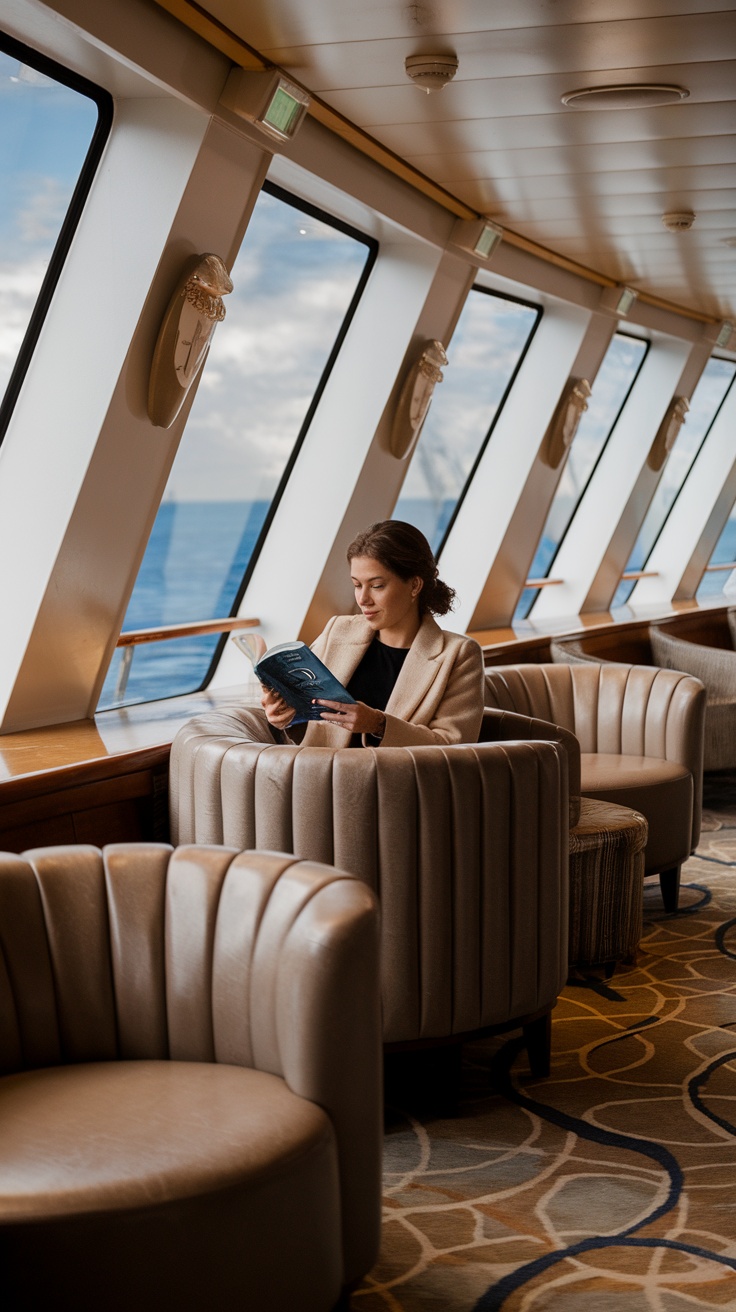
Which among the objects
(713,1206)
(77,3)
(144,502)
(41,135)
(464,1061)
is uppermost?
(77,3)

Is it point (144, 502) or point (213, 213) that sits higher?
point (213, 213)

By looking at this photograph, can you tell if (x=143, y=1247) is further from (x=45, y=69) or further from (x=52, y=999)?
(x=45, y=69)

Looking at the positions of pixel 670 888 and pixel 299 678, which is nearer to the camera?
pixel 299 678

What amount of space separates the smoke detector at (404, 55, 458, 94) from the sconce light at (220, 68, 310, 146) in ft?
1.25

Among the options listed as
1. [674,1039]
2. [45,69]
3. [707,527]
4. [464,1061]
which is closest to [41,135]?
[45,69]

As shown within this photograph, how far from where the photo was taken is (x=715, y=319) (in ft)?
28.6

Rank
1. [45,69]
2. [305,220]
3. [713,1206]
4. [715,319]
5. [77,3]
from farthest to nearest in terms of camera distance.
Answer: [715,319]
[305,220]
[45,69]
[77,3]
[713,1206]

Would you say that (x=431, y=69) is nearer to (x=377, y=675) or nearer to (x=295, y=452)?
(x=377, y=675)

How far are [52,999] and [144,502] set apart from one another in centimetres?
206

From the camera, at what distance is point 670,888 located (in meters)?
5.02

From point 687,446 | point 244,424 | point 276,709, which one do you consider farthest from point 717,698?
point 276,709

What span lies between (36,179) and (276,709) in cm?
174

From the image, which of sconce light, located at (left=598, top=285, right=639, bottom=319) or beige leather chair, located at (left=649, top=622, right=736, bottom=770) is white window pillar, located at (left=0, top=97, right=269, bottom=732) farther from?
beige leather chair, located at (left=649, top=622, right=736, bottom=770)

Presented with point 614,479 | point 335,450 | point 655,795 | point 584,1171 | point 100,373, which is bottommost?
point 584,1171
